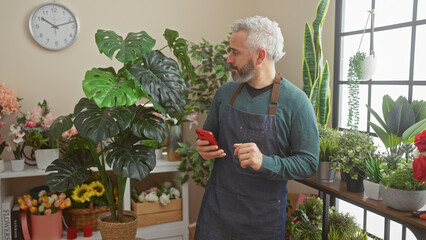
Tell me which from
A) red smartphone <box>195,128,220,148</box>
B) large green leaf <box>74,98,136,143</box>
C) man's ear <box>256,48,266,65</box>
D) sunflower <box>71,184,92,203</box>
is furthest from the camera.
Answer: sunflower <box>71,184,92,203</box>

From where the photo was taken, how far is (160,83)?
229cm

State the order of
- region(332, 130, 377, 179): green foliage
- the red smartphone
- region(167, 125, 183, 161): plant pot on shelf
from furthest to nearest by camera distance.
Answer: region(167, 125, 183, 161): plant pot on shelf → region(332, 130, 377, 179): green foliage → the red smartphone

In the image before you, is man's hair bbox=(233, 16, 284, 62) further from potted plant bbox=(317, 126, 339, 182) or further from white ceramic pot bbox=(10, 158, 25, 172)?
white ceramic pot bbox=(10, 158, 25, 172)

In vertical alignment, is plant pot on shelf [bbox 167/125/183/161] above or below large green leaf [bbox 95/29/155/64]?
below

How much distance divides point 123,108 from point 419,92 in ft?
6.20

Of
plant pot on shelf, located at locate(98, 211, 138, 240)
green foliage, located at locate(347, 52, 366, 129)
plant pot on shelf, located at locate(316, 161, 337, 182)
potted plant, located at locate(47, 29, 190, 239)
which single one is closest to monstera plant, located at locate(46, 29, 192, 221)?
potted plant, located at locate(47, 29, 190, 239)

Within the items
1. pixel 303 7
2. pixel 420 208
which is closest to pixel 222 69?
pixel 303 7

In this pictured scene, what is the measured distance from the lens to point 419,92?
242 centimetres

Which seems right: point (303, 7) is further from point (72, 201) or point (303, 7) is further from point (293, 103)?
point (72, 201)

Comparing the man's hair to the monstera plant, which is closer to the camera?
the man's hair

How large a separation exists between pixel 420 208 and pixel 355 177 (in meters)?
0.33

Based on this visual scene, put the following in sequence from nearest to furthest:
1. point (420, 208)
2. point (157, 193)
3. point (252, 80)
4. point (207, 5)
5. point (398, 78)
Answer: point (420, 208) → point (252, 80) → point (398, 78) → point (157, 193) → point (207, 5)

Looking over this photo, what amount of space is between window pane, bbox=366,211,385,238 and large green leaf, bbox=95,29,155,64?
2.07 meters

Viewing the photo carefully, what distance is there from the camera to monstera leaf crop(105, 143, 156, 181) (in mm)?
2223
